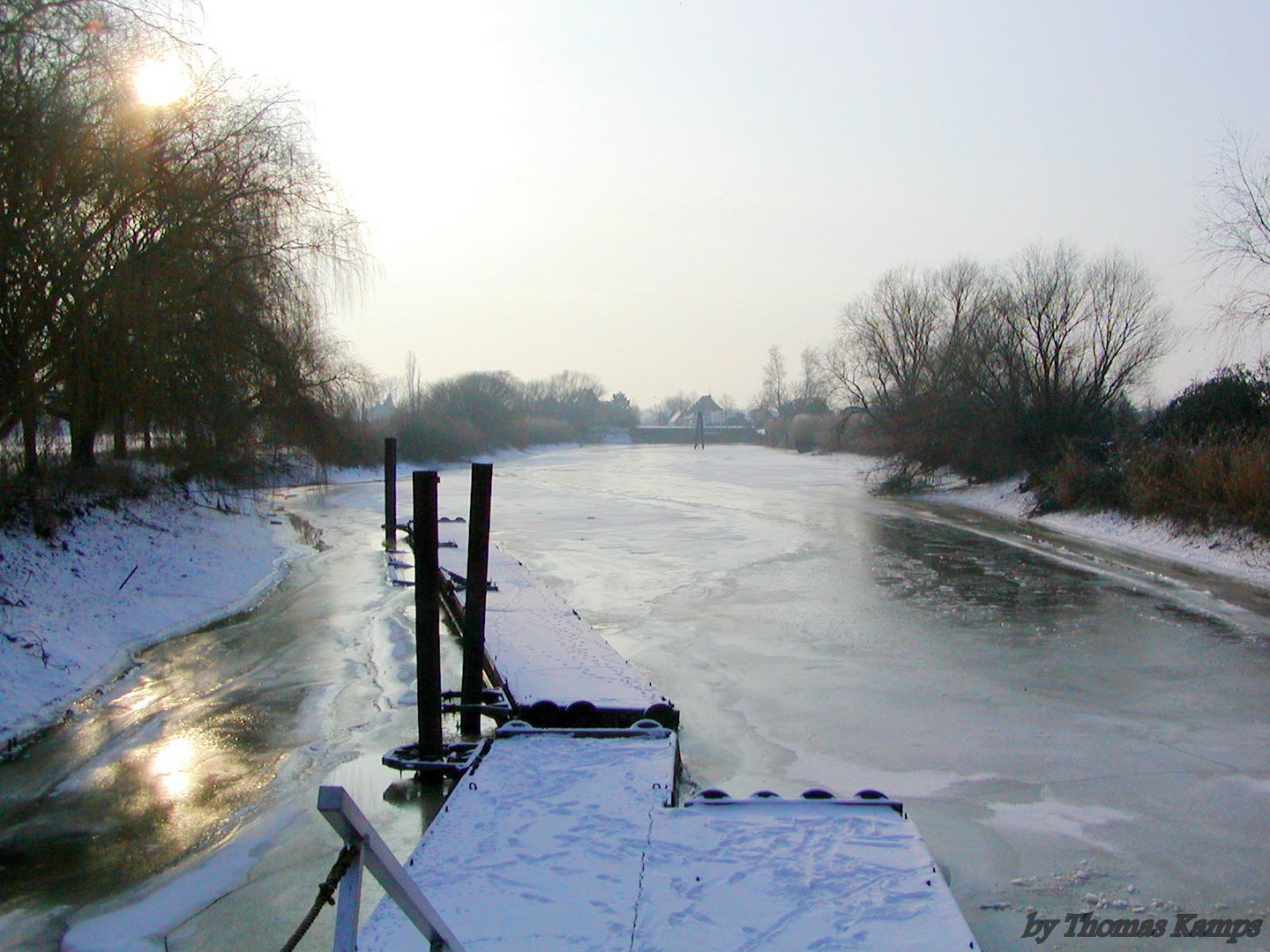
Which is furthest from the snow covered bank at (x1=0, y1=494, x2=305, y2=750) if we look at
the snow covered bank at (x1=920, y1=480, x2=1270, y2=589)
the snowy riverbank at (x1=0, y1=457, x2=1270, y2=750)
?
the snow covered bank at (x1=920, y1=480, x2=1270, y2=589)

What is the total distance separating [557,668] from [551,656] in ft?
1.74

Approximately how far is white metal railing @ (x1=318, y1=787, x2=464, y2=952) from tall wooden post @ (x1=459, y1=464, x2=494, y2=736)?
5.05 metres

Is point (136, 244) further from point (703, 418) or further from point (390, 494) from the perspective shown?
point (703, 418)

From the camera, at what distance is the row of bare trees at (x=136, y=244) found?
38.0 ft

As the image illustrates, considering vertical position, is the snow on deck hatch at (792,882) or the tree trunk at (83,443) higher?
the tree trunk at (83,443)

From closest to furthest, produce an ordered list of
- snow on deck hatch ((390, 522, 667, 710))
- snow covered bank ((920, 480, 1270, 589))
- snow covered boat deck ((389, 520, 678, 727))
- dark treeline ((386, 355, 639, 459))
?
snow covered boat deck ((389, 520, 678, 727)) → snow on deck hatch ((390, 522, 667, 710)) → snow covered bank ((920, 480, 1270, 589)) → dark treeline ((386, 355, 639, 459))

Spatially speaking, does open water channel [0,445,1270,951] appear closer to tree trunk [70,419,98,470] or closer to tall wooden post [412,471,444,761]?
tall wooden post [412,471,444,761]

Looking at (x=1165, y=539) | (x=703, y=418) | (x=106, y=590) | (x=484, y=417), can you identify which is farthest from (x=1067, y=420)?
(x=703, y=418)

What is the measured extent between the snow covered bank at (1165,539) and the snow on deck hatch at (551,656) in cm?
1078

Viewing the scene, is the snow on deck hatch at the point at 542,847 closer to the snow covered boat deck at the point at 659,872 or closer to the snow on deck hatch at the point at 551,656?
the snow covered boat deck at the point at 659,872

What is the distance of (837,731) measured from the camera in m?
8.05

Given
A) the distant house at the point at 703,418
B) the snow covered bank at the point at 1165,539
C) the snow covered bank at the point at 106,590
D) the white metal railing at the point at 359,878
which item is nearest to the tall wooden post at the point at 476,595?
the snow covered bank at the point at 106,590

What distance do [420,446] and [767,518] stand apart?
40.9 meters

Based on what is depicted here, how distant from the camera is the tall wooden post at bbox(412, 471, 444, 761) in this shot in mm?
7031
